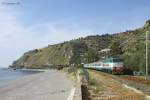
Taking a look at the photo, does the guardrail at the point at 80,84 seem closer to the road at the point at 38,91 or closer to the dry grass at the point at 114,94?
the dry grass at the point at 114,94

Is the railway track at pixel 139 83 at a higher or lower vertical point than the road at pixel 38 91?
higher

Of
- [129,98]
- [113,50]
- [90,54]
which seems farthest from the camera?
[90,54]

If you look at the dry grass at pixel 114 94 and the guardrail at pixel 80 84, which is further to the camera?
the dry grass at pixel 114 94

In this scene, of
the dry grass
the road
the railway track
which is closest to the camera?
the dry grass

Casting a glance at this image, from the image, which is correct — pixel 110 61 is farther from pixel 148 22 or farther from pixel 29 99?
pixel 148 22

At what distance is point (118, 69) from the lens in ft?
196

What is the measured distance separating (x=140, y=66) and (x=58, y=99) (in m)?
35.4

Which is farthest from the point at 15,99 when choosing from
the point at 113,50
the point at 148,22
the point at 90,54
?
the point at 90,54

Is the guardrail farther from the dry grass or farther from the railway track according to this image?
the railway track

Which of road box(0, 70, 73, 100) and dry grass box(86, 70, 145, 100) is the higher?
dry grass box(86, 70, 145, 100)

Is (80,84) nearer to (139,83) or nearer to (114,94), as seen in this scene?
(139,83)

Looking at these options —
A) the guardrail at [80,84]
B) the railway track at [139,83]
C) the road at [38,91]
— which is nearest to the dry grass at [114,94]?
the guardrail at [80,84]

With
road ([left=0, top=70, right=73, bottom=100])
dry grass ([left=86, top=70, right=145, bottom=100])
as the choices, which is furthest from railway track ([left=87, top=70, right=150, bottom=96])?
road ([left=0, top=70, right=73, bottom=100])

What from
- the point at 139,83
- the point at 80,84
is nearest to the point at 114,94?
the point at 80,84
